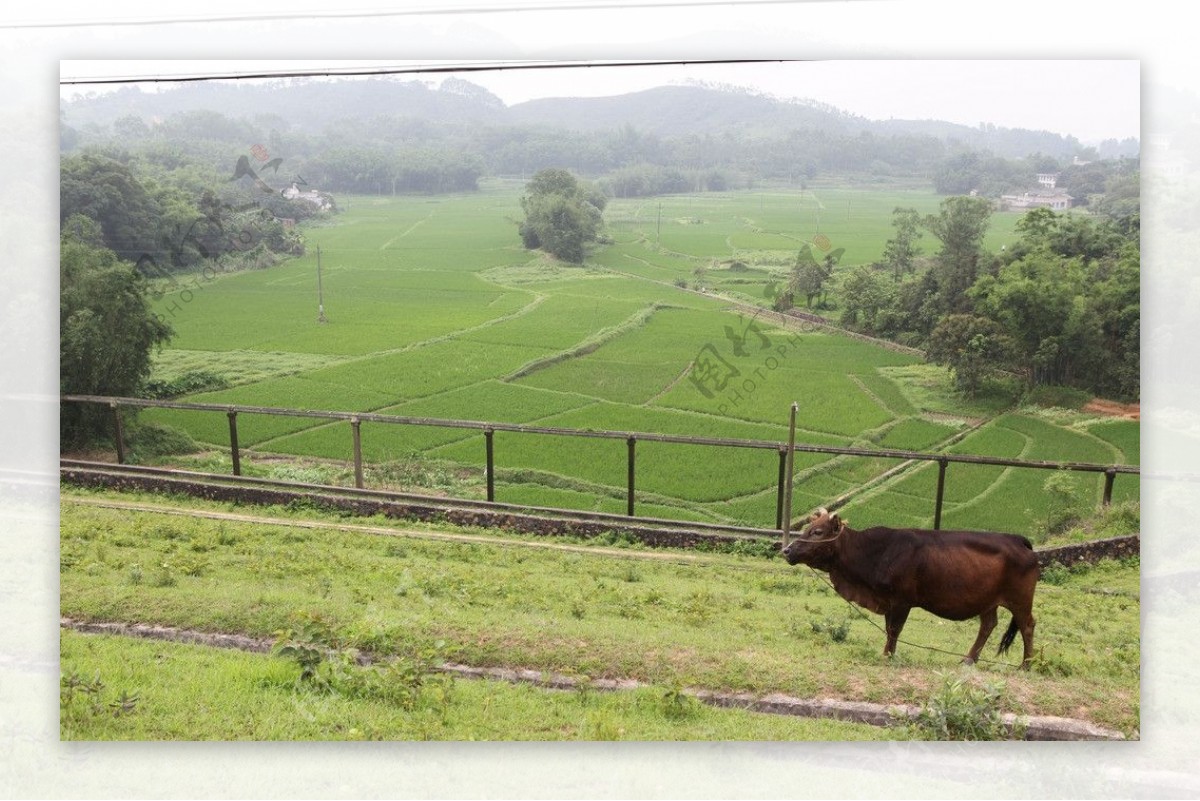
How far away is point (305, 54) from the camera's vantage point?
590cm

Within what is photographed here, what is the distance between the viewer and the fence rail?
6031mm

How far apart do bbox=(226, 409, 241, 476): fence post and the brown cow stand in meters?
3.27

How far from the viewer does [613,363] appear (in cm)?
657

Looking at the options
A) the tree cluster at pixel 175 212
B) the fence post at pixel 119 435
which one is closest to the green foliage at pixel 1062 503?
the tree cluster at pixel 175 212

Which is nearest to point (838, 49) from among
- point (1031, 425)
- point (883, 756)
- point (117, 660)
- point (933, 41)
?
point (933, 41)

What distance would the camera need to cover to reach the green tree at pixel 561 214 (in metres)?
6.55

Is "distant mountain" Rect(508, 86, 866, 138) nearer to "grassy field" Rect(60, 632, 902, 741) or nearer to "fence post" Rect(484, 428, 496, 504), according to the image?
"fence post" Rect(484, 428, 496, 504)

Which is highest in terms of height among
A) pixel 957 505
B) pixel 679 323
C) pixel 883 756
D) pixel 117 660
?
pixel 679 323

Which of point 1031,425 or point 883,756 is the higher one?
point 1031,425

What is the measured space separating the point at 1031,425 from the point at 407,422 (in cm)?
360

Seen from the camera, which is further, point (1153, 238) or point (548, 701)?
point (1153, 238)

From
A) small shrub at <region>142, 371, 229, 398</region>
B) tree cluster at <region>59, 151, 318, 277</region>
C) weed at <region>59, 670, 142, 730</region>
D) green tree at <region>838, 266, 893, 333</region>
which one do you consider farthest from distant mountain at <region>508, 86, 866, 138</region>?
weed at <region>59, 670, 142, 730</region>

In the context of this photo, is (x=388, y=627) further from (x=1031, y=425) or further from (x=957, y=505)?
(x=1031, y=425)

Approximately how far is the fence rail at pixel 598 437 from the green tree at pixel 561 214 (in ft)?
3.93
